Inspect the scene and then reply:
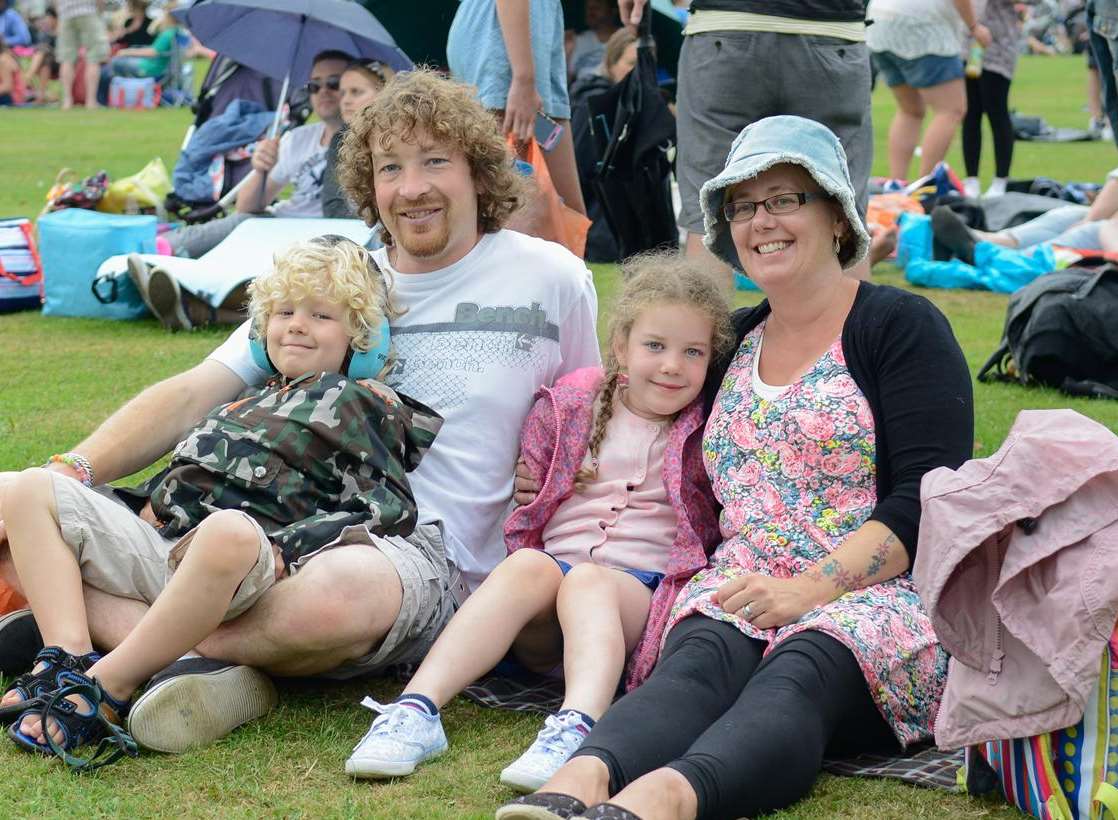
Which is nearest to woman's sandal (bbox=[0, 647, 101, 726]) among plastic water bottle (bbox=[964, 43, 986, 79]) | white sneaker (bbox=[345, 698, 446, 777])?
white sneaker (bbox=[345, 698, 446, 777])

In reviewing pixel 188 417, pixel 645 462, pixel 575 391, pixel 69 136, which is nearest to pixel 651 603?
pixel 645 462

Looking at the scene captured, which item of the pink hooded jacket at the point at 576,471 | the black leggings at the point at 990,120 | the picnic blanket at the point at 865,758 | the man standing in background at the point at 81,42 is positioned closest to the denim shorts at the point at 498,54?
the pink hooded jacket at the point at 576,471

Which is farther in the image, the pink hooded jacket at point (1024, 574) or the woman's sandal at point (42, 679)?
the woman's sandal at point (42, 679)

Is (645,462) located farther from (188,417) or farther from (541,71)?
(541,71)

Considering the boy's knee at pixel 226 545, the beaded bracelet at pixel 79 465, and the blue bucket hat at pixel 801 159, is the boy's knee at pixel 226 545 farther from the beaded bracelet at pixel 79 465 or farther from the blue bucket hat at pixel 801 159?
the blue bucket hat at pixel 801 159

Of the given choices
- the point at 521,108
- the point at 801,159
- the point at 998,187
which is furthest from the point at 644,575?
the point at 998,187

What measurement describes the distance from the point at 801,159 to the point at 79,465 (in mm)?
1801

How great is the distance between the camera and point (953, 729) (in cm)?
279

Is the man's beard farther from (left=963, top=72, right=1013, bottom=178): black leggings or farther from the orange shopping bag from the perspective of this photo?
(left=963, top=72, right=1013, bottom=178): black leggings

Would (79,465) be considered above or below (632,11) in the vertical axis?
below

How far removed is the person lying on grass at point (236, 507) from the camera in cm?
311

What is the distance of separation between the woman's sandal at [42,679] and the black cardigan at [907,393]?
5.57 ft

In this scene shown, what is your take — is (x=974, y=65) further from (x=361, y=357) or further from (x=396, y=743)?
(x=396, y=743)

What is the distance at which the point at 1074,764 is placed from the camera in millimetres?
2680
